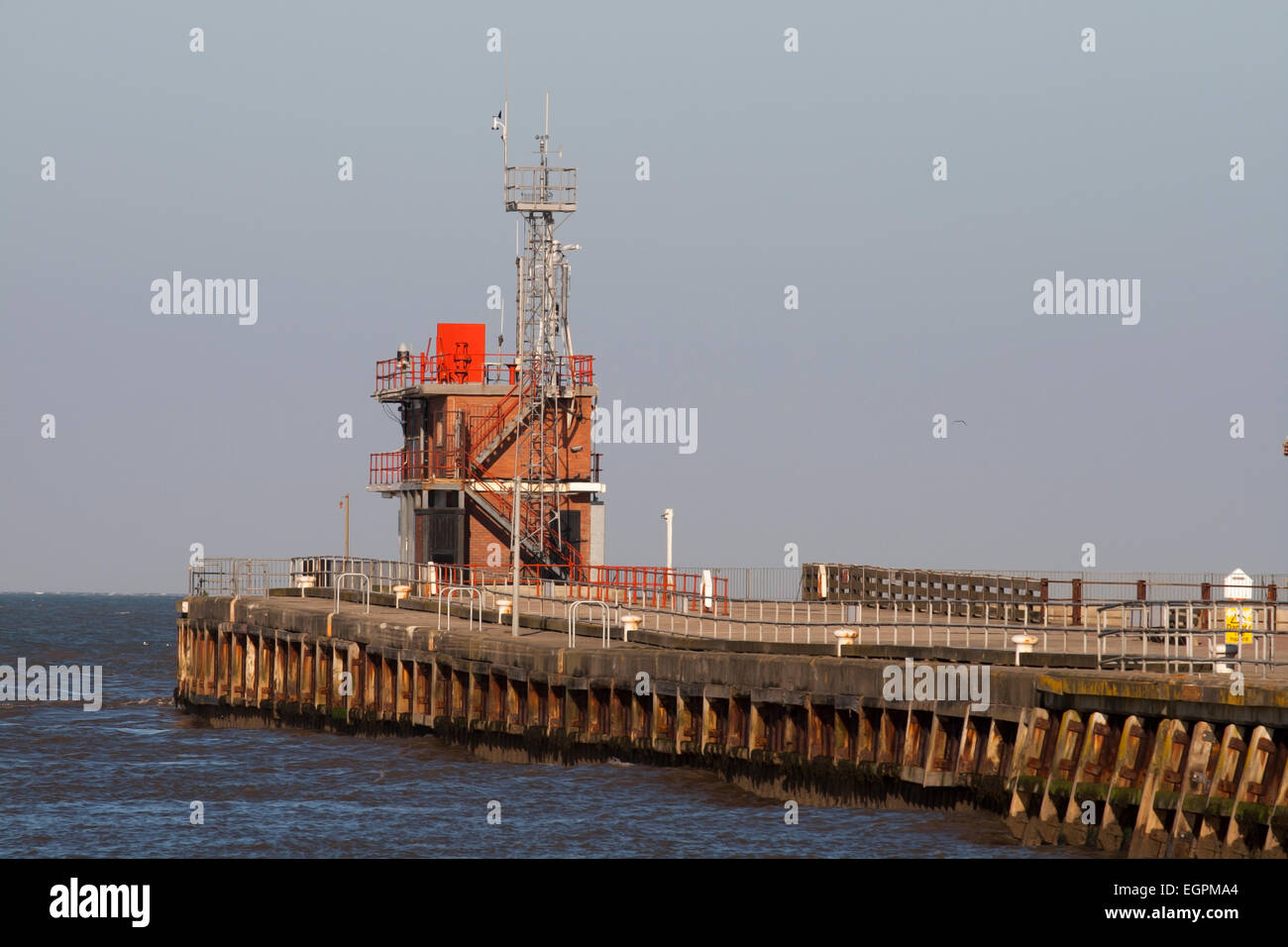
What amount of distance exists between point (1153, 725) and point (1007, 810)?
126 inches

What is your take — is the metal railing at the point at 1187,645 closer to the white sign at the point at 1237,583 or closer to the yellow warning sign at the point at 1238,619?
the yellow warning sign at the point at 1238,619

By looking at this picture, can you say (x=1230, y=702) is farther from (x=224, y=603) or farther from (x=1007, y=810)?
(x=224, y=603)

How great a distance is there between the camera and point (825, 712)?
32.1 m

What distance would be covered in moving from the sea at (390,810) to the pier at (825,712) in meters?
0.55

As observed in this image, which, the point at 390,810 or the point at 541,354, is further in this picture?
the point at 541,354

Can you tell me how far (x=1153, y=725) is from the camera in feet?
84.3

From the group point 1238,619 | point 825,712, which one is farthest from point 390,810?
point 1238,619

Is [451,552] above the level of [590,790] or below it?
above

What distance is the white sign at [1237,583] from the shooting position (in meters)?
36.2

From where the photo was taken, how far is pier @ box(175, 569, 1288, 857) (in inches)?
969

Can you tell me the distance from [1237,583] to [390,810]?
16.6 meters

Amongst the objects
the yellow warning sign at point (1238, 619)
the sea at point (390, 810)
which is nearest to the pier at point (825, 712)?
the sea at point (390, 810)

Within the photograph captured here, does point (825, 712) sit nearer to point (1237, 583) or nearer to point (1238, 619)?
point (1238, 619)
